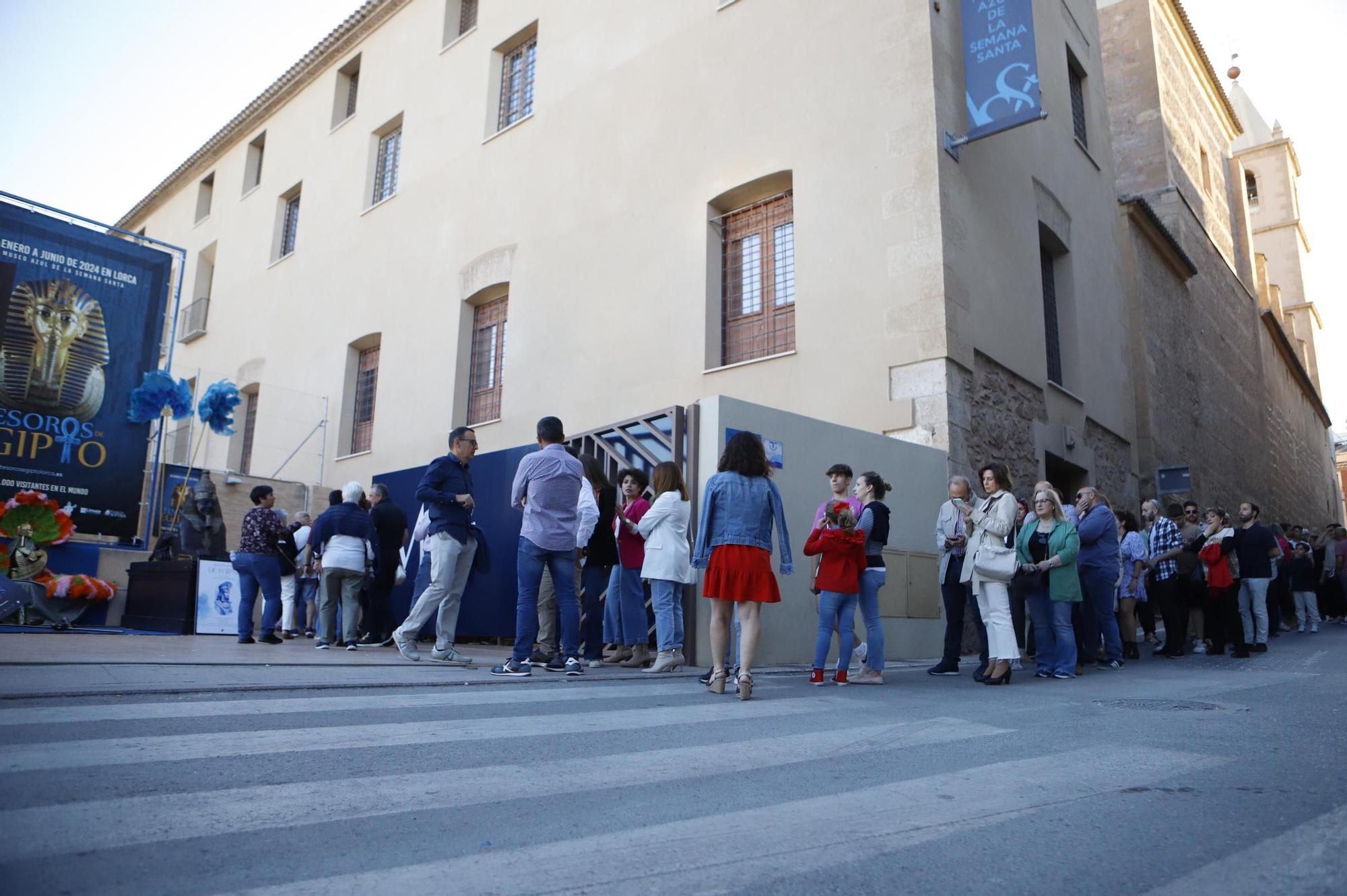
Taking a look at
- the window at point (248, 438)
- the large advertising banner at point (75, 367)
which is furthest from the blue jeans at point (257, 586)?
the window at point (248, 438)

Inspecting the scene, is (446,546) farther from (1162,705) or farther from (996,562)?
(1162,705)

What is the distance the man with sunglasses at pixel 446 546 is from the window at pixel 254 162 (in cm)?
1991

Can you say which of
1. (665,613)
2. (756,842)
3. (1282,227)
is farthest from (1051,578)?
(1282,227)

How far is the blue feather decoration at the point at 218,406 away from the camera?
48.3 feet

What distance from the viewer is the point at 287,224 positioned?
901 inches

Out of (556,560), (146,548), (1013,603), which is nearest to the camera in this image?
(556,560)

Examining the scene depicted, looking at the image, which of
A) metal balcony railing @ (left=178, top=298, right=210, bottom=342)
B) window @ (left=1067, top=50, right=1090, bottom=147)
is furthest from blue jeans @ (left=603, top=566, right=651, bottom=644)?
metal balcony railing @ (left=178, top=298, right=210, bottom=342)

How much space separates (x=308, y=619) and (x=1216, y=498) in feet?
63.8

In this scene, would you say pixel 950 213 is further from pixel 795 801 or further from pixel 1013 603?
pixel 795 801

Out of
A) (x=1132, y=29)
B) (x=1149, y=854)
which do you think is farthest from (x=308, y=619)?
(x=1132, y=29)

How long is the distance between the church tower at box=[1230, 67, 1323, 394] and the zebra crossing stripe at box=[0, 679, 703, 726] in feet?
137

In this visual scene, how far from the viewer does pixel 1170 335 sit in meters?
20.0

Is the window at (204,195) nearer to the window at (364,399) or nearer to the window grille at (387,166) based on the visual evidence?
the window grille at (387,166)

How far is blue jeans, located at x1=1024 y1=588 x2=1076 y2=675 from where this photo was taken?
8.19 meters
